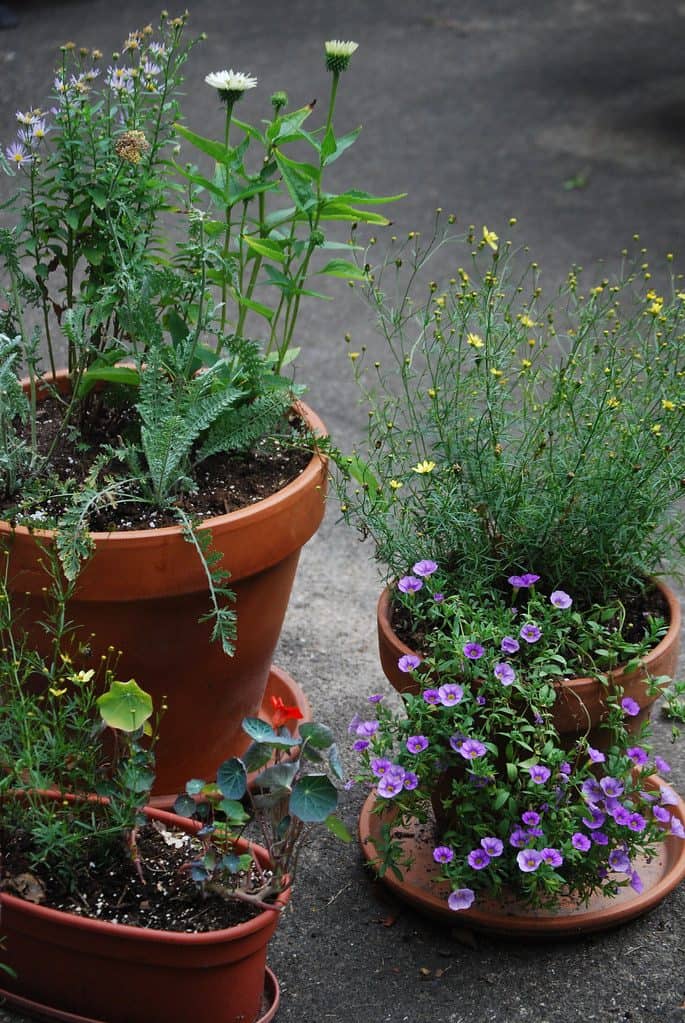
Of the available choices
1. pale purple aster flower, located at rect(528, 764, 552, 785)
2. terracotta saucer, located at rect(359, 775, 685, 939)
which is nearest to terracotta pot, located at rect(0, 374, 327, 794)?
terracotta saucer, located at rect(359, 775, 685, 939)

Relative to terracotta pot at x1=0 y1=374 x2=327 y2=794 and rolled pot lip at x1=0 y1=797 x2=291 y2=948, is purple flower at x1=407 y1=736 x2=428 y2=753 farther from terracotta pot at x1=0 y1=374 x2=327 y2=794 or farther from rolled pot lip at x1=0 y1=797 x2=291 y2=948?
terracotta pot at x1=0 y1=374 x2=327 y2=794

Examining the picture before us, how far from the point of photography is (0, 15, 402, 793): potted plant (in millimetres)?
2131

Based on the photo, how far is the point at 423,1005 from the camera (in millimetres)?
2094

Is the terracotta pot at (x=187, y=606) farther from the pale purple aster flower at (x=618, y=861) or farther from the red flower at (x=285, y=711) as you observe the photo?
the pale purple aster flower at (x=618, y=861)

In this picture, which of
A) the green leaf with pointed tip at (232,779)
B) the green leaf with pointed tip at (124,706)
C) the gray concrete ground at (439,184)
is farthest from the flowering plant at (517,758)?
the green leaf with pointed tip at (124,706)

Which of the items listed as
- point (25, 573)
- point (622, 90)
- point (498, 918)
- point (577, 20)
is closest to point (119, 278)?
point (25, 573)

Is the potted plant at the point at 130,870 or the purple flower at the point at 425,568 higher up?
the purple flower at the point at 425,568

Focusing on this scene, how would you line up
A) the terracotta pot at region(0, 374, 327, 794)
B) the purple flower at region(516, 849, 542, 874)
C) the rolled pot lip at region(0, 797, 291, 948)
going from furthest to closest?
1. the terracotta pot at region(0, 374, 327, 794)
2. the purple flower at region(516, 849, 542, 874)
3. the rolled pot lip at region(0, 797, 291, 948)

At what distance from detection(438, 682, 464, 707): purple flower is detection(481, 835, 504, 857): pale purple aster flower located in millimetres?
222

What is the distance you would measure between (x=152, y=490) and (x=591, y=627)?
784 mm

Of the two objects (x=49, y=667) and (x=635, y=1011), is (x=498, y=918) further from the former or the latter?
(x=49, y=667)

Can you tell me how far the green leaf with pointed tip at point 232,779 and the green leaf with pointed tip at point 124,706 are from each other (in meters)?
0.14

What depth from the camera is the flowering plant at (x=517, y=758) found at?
2.04 m

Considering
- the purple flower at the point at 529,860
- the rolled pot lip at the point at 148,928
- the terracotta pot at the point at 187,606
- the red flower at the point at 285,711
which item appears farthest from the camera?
the red flower at the point at 285,711
